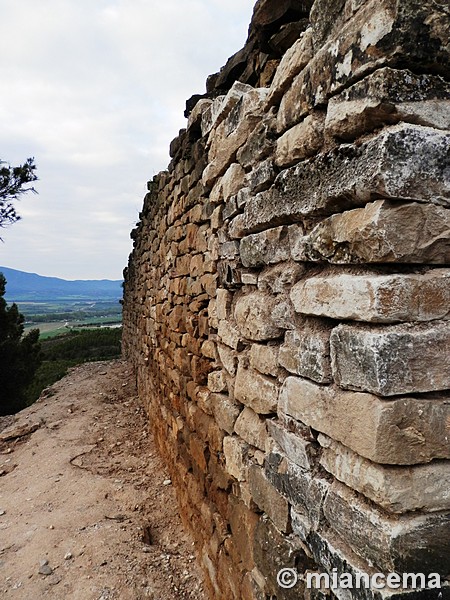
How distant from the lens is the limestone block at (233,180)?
81.3 inches

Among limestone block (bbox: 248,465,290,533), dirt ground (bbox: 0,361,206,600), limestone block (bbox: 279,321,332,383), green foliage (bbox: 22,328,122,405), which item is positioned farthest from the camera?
green foliage (bbox: 22,328,122,405)

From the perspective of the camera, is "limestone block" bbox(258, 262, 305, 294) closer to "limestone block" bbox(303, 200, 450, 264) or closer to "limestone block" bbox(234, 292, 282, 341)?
"limestone block" bbox(234, 292, 282, 341)

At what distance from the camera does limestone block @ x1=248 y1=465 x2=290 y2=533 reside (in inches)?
62.0

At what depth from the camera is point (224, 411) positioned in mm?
2291

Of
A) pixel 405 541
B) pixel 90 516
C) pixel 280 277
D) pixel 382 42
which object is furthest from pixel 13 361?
pixel 382 42

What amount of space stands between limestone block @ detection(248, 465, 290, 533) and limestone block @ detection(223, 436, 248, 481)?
0.31 feet

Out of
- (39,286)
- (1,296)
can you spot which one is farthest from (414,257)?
(39,286)

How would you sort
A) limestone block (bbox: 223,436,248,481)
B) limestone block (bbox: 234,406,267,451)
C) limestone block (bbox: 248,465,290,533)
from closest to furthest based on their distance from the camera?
limestone block (bbox: 248,465,290,533), limestone block (bbox: 234,406,267,451), limestone block (bbox: 223,436,248,481)

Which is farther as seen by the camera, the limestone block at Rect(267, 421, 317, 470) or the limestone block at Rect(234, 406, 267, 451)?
the limestone block at Rect(234, 406, 267, 451)

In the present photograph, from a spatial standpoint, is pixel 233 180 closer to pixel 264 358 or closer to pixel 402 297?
pixel 264 358

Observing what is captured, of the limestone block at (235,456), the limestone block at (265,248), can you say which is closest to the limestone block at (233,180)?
the limestone block at (265,248)

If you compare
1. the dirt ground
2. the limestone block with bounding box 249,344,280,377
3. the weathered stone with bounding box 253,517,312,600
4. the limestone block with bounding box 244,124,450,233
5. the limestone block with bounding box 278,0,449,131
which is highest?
the limestone block with bounding box 278,0,449,131

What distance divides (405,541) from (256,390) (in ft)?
2.89

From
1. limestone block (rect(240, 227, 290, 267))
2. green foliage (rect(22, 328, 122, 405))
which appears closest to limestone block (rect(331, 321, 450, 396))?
limestone block (rect(240, 227, 290, 267))
